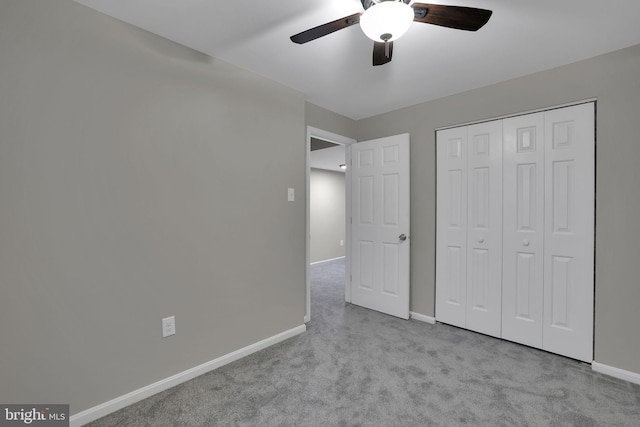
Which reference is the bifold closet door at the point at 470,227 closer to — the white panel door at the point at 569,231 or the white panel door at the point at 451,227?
the white panel door at the point at 451,227

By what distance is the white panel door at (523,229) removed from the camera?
2.45m

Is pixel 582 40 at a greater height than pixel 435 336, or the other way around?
pixel 582 40

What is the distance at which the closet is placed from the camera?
226 cm

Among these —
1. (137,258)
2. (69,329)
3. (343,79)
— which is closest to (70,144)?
(137,258)

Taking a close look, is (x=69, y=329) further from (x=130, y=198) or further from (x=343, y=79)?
(x=343, y=79)

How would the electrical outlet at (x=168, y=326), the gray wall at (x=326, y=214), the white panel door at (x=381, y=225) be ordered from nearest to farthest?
the electrical outlet at (x=168, y=326) → the white panel door at (x=381, y=225) → the gray wall at (x=326, y=214)

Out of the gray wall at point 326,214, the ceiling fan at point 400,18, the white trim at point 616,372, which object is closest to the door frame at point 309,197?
the ceiling fan at point 400,18

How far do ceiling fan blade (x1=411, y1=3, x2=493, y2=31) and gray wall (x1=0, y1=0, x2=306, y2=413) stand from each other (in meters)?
1.53

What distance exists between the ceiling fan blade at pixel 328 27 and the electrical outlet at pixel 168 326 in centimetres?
193

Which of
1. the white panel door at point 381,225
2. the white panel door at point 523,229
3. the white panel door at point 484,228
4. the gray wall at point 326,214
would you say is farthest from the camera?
the gray wall at point 326,214

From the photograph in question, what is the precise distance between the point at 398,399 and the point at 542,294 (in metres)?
1.58

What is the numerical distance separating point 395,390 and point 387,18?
7.00ft

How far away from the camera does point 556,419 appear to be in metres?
A: 1.66

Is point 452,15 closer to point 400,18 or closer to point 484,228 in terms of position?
point 400,18
